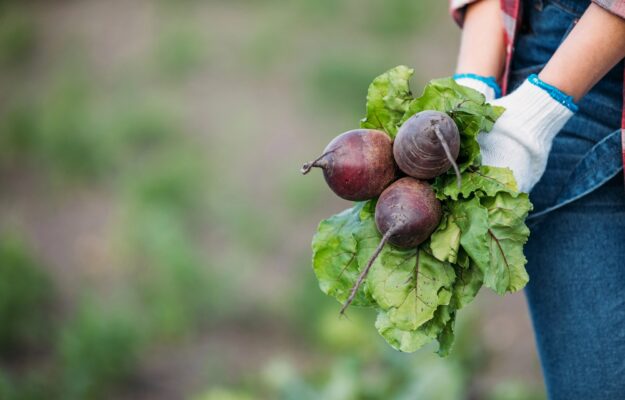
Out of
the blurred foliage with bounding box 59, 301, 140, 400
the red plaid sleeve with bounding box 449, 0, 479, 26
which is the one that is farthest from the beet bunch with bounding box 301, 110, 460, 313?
the blurred foliage with bounding box 59, 301, 140, 400

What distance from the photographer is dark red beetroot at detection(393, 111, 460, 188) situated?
130 cm

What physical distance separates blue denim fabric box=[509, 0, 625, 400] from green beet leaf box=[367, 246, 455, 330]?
0.89ft

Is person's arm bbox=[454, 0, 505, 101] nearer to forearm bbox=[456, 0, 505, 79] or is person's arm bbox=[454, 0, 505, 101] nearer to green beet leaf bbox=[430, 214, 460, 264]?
forearm bbox=[456, 0, 505, 79]

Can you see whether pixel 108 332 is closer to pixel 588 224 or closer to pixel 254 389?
pixel 254 389

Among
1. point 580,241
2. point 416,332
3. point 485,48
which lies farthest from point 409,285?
point 485,48

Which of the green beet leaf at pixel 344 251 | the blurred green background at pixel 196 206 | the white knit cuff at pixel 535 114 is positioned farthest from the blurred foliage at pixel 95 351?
the white knit cuff at pixel 535 114

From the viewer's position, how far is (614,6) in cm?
130

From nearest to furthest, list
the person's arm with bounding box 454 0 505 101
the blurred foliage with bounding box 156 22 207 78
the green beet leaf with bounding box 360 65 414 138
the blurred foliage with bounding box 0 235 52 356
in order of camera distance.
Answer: the green beet leaf with bounding box 360 65 414 138 → the person's arm with bounding box 454 0 505 101 → the blurred foliage with bounding box 0 235 52 356 → the blurred foliage with bounding box 156 22 207 78

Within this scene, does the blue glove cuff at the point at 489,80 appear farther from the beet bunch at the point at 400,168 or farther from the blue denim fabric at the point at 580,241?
the beet bunch at the point at 400,168

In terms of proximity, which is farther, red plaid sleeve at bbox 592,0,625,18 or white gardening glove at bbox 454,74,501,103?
white gardening glove at bbox 454,74,501,103

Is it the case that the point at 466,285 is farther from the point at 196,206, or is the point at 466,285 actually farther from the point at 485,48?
the point at 196,206

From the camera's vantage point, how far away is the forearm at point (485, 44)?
1.63 metres

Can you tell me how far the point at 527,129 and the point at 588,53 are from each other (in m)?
0.18

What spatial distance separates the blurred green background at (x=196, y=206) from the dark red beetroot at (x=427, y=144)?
4.60ft
